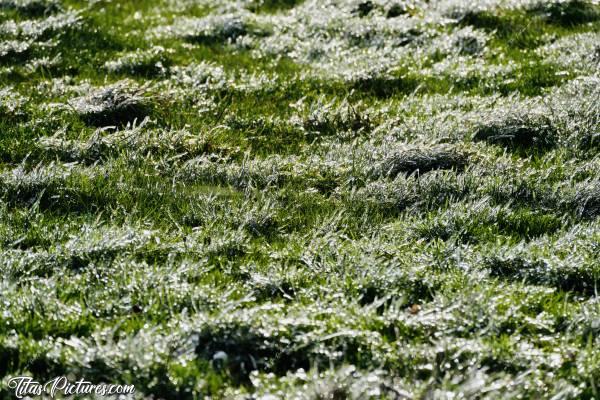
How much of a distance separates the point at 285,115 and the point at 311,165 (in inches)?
51.3

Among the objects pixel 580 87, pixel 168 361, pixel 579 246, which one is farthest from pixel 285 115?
pixel 168 361

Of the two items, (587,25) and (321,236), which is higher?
(587,25)

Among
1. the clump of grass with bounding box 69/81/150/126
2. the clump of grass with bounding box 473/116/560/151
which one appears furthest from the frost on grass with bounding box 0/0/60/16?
the clump of grass with bounding box 473/116/560/151

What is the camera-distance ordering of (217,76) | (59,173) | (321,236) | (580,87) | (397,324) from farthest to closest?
(217,76)
(580,87)
(59,173)
(321,236)
(397,324)

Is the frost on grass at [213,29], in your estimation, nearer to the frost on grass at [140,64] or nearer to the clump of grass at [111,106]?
the frost on grass at [140,64]

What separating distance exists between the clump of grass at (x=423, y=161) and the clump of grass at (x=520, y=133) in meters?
0.53

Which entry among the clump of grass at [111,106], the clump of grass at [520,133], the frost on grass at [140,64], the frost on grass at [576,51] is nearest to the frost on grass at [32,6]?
the frost on grass at [140,64]

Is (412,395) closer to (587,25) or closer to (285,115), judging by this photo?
(285,115)

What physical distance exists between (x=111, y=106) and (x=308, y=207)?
2.63m

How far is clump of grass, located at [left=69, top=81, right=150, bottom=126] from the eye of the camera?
667cm

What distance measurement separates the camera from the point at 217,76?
7.81 metres

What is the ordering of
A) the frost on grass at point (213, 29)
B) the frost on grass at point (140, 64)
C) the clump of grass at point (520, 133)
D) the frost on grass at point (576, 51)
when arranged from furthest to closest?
the frost on grass at point (213, 29) → the frost on grass at point (140, 64) → the frost on grass at point (576, 51) → the clump of grass at point (520, 133)

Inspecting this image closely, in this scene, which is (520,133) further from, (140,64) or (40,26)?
(40,26)

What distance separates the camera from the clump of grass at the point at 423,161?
5762mm
